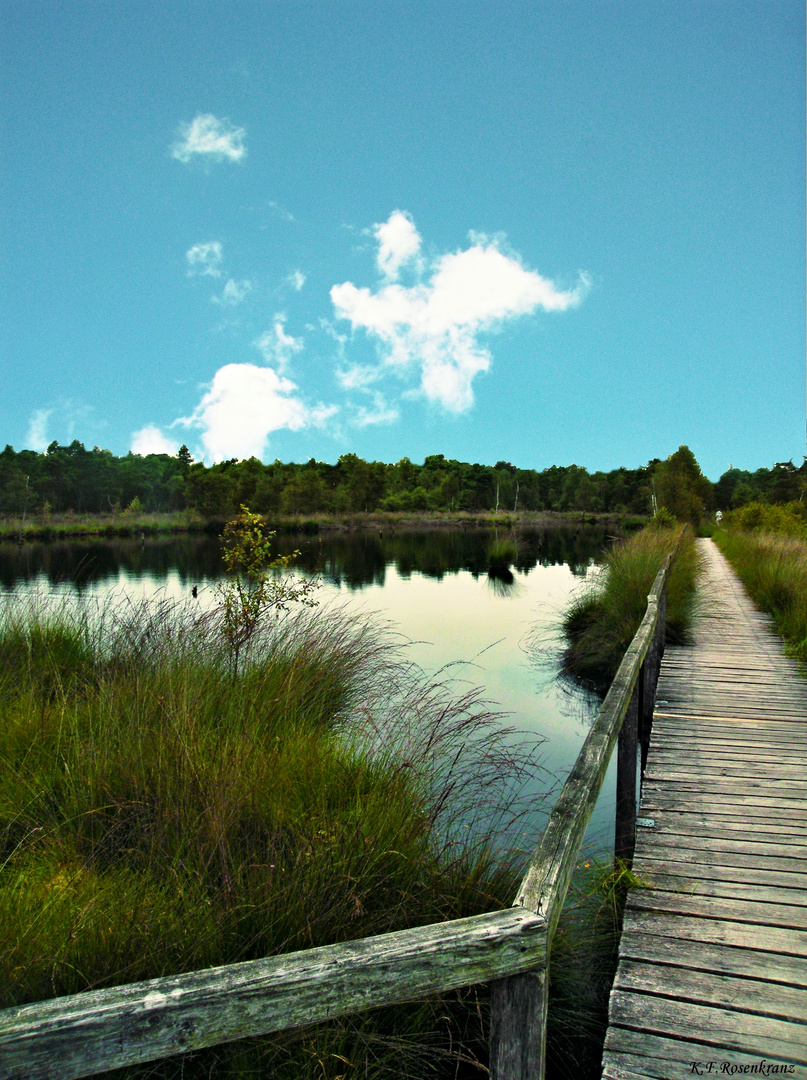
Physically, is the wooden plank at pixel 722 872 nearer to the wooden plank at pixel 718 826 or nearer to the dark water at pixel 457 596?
the wooden plank at pixel 718 826

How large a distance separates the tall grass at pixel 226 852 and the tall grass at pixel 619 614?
526 cm

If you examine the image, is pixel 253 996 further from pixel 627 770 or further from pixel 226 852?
pixel 627 770

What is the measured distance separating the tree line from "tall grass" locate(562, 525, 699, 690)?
1265 inches

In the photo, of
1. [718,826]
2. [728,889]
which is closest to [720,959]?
[728,889]

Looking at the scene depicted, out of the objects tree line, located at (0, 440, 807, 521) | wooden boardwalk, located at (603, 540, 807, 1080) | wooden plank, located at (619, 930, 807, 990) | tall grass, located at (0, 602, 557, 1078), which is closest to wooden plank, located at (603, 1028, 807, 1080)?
wooden boardwalk, located at (603, 540, 807, 1080)

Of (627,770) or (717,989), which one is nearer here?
(717,989)

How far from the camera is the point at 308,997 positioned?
1.25 meters

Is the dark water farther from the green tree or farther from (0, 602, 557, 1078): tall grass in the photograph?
the green tree

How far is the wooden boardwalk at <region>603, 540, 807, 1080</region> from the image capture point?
2178mm

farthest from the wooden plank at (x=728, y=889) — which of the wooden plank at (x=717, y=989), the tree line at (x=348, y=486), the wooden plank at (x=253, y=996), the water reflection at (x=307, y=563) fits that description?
the tree line at (x=348, y=486)

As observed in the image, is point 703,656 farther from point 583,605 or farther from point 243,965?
point 243,965

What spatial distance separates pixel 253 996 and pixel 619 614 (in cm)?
966

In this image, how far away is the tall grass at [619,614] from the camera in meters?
9.86

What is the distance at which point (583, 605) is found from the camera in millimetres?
12766
